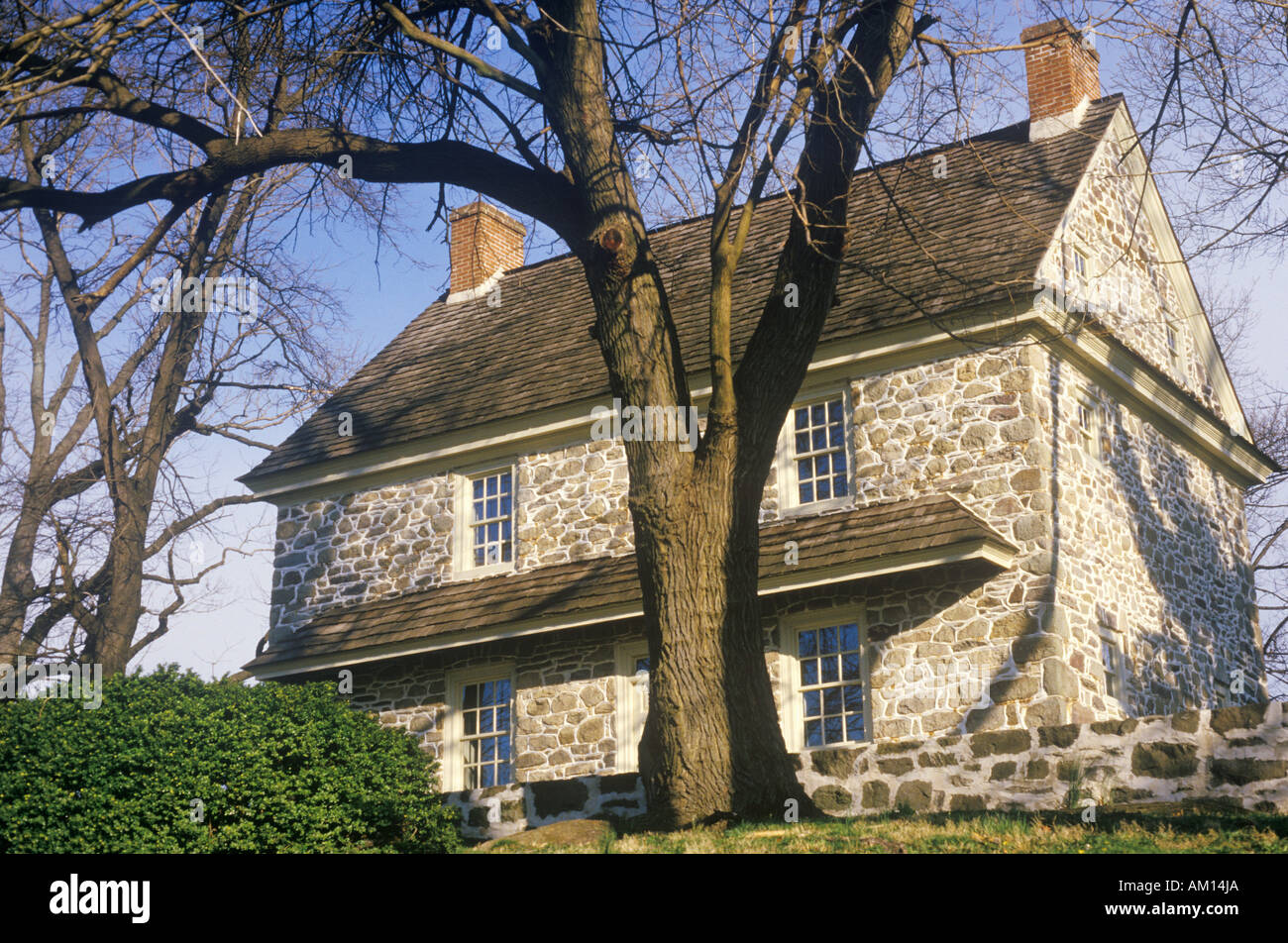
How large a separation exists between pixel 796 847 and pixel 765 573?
248 inches

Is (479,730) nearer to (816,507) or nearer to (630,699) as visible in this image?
(630,699)

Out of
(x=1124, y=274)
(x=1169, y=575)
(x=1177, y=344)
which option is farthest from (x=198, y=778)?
(x=1177, y=344)

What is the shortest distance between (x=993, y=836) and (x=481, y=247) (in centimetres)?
1588

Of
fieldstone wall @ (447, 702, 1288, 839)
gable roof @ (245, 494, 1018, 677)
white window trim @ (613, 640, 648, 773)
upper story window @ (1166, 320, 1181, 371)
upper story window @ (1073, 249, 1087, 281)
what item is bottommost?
fieldstone wall @ (447, 702, 1288, 839)

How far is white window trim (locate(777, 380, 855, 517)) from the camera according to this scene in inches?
577

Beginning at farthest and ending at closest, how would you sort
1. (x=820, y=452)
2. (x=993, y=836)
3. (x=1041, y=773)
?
(x=820, y=452) < (x=1041, y=773) < (x=993, y=836)

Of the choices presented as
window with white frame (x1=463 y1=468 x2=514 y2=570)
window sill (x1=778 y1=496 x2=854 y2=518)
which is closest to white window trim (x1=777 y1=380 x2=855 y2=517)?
window sill (x1=778 y1=496 x2=854 y2=518)

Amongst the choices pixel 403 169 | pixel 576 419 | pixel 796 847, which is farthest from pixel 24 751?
pixel 576 419

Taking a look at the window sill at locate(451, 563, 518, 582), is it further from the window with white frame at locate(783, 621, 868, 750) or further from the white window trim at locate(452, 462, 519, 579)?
the window with white frame at locate(783, 621, 868, 750)

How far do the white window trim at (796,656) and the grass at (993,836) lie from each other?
4916mm

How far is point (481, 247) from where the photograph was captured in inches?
861

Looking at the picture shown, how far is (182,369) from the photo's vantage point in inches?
766

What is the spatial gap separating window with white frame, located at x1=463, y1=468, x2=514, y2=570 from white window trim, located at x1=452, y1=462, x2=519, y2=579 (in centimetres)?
1

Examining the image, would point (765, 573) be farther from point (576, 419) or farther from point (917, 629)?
point (576, 419)
